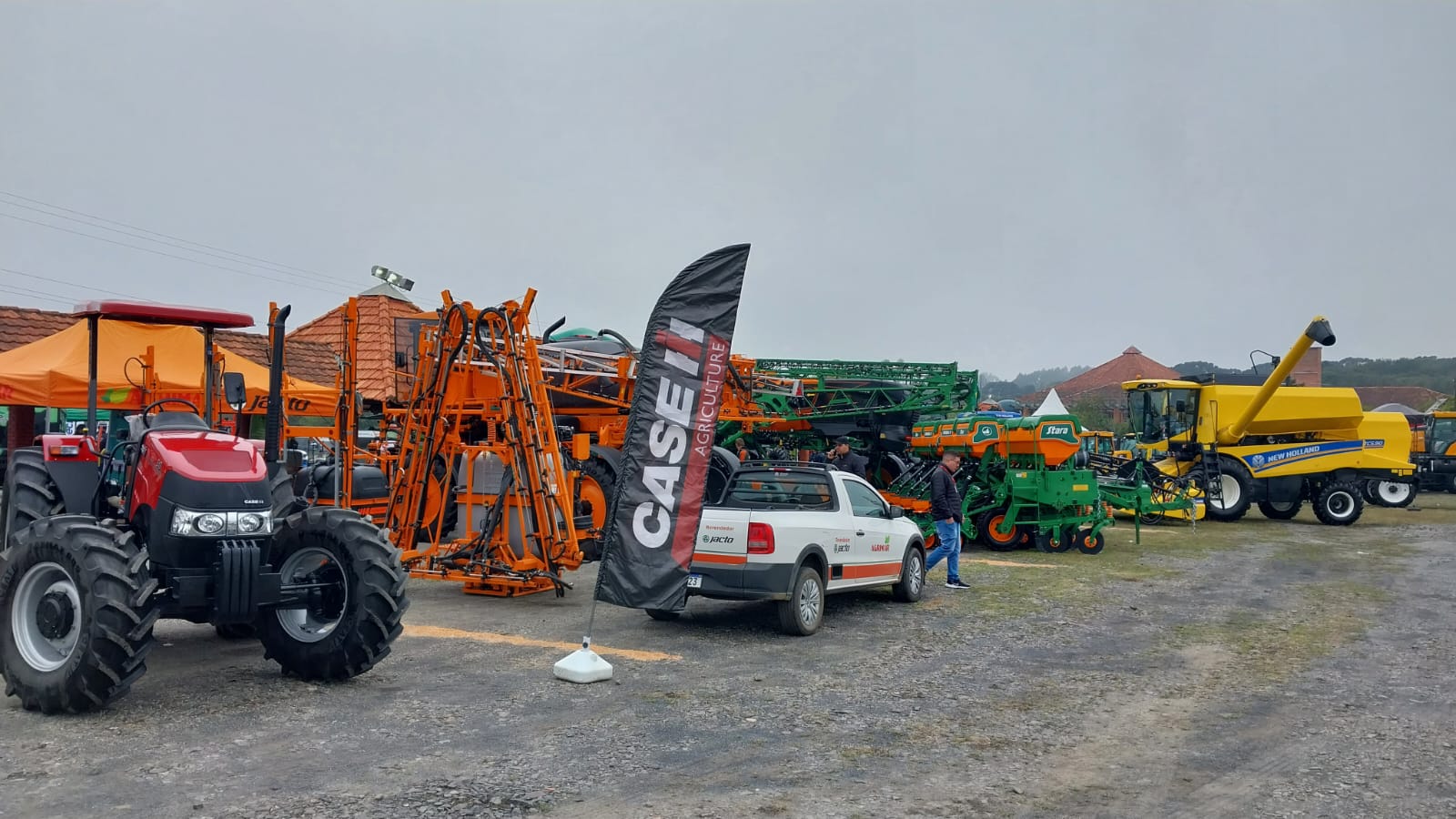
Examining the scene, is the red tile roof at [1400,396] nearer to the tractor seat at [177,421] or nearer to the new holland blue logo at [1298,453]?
the new holland blue logo at [1298,453]

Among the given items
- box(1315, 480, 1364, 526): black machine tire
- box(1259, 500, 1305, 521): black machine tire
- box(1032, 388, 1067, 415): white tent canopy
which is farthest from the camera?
box(1032, 388, 1067, 415): white tent canopy

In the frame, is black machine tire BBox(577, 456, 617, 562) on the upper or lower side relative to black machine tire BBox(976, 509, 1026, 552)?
→ upper

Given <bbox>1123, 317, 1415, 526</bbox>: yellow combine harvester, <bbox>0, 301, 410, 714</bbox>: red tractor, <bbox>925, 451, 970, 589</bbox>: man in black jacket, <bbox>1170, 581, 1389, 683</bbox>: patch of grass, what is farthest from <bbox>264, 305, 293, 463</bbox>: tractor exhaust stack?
<bbox>1123, 317, 1415, 526</bbox>: yellow combine harvester

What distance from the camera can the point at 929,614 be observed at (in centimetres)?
1066

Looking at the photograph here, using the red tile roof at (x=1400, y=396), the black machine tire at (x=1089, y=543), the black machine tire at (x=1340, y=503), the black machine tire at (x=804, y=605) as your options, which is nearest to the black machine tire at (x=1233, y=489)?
the black machine tire at (x=1340, y=503)

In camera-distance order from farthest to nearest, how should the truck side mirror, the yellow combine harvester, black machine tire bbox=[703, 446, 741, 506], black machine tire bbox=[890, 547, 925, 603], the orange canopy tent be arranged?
the yellow combine harvester → the orange canopy tent → black machine tire bbox=[703, 446, 741, 506] → black machine tire bbox=[890, 547, 925, 603] → the truck side mirror

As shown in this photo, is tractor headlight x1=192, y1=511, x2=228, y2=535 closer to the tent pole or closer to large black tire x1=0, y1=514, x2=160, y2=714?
large black tire x1=0, y1=514, x2=160, y2=714

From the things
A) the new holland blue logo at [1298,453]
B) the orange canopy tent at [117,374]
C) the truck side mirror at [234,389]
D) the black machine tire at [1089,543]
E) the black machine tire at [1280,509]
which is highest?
the orange canopy tent at [117,374]

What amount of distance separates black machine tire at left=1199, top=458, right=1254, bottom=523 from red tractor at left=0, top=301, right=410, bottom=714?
811 inches

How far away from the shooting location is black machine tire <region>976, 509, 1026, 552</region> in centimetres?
1673

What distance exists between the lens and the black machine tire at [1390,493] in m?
26.6

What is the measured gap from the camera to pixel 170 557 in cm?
646

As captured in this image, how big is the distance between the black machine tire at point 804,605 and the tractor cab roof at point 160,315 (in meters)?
4.89

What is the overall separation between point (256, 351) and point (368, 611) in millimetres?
18255
